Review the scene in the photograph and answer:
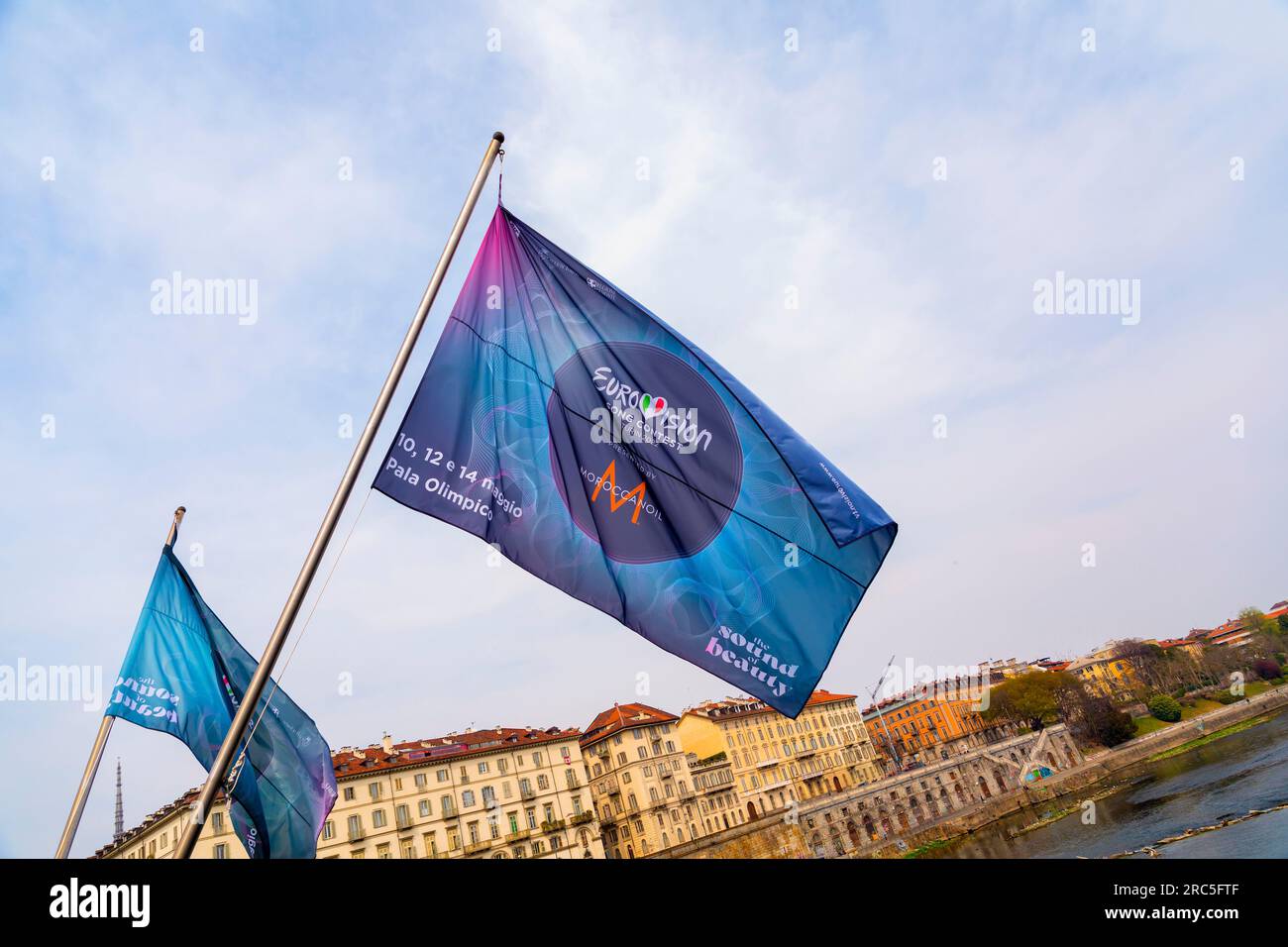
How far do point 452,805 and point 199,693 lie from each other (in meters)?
56.8

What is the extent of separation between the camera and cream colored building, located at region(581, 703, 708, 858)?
222 feet

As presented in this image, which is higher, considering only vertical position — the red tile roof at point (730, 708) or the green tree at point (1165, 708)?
the red tile roof at point (730, 708)

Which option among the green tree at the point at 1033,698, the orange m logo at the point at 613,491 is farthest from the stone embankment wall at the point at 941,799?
the orange m logo at the point at 613,491

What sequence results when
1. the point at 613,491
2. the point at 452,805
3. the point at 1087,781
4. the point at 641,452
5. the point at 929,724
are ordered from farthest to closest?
the point at 929,724
the point at 1087,781
the point at 452,805
the point at 641,452
the point at 613,491

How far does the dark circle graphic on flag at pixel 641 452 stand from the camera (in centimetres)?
621

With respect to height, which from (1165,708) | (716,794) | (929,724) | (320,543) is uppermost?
(320,543)

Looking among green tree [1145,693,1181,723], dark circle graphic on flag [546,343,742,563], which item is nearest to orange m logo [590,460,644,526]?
dark circle graphic on flag [546,343,742,563]

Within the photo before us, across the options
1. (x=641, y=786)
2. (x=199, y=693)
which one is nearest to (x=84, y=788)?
(x=199, y=693)

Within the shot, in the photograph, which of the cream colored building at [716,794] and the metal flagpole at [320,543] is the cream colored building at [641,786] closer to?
the cream colored building at [716,794]

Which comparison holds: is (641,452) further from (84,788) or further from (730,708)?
(730,708)

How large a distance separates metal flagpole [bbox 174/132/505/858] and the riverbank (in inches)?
2925

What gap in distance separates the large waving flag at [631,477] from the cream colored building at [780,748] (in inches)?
2922

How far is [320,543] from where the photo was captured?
451 cm
